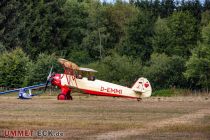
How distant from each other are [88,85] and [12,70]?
1031 inches

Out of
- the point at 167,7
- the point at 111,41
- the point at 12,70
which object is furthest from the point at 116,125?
the point at 167,7

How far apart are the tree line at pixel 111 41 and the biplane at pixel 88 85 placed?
36.2ft

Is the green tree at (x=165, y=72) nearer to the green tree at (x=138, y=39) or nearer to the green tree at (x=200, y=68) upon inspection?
the green tree at (x=200, y=68)

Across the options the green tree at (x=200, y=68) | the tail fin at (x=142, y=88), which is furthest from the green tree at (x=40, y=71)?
the tail fin at (x=142, y=88)

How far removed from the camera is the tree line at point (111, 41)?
66662 millimetres

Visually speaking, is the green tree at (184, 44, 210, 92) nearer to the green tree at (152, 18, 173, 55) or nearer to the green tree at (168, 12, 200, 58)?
the green tree at (168, 12, 200, 58)

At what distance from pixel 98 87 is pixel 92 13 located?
59716mm

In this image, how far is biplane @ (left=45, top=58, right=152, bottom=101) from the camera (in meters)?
38.7

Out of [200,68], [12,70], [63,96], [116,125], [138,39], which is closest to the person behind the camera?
[116,125]

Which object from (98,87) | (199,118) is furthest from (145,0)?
(199,118)

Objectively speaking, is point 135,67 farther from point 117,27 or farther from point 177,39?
point 117,27

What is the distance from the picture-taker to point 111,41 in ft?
325

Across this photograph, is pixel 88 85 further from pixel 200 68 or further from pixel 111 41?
pixel 111 41

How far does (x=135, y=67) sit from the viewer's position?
225 ft
